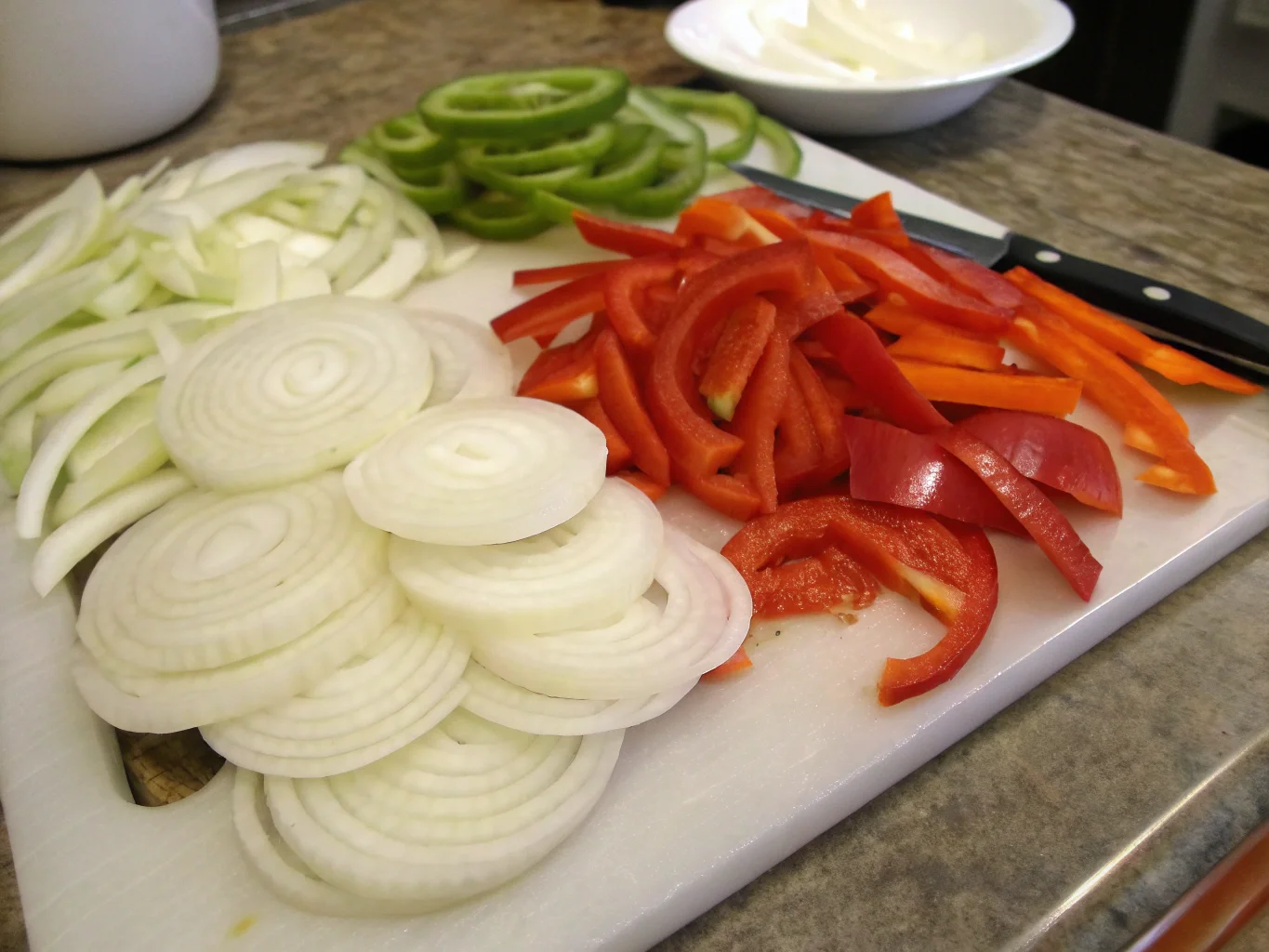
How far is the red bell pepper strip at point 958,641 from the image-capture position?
3.77ft

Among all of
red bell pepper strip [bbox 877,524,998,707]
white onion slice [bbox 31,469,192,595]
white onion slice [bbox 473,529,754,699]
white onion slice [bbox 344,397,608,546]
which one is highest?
white onion slice [bbox 344,397,608,546]

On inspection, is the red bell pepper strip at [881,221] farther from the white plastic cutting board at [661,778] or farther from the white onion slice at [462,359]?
the white onion slice at [462,359]

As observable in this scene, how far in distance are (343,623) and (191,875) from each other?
321 millimetres

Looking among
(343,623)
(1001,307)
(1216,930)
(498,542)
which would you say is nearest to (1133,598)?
(1216,930)

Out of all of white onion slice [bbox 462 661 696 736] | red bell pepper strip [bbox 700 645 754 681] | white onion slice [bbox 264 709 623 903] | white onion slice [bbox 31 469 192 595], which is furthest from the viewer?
white onion slice [bbox 31 469 192 595]

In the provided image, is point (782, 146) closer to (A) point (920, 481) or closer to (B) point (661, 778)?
(A) point (920, 481)

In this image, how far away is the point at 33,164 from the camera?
258cm

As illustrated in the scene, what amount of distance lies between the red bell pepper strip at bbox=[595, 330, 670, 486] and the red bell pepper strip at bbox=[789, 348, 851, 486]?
0.79 ft

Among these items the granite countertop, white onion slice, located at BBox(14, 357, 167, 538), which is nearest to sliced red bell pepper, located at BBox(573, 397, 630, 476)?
the granite countertop

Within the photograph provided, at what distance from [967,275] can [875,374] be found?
38 centimetres

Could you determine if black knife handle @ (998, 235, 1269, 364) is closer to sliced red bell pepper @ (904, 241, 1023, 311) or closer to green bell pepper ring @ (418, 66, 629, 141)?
sliced red bell pepper @ (904, 241, 1023, 311)

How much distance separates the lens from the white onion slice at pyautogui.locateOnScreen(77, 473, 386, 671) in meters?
1.09

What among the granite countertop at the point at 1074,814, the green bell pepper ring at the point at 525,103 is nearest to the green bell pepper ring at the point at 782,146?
the green bell pepper ring at the point at 525,103

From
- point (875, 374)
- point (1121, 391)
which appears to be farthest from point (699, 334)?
point (1121, 391)
